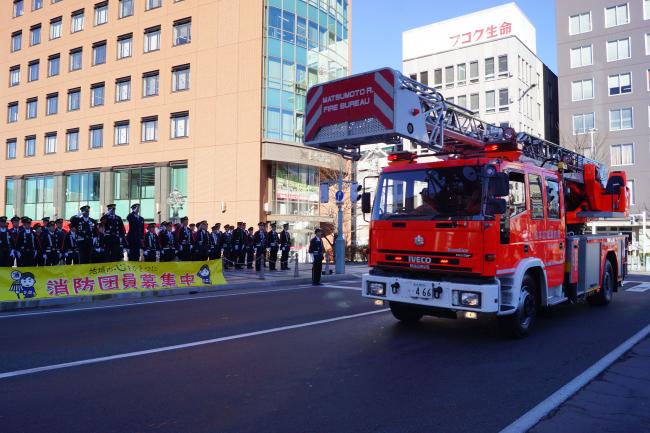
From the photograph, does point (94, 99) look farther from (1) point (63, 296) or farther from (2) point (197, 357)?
(2) point (197, 357)

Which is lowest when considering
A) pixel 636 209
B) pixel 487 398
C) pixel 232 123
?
pixel 487 398

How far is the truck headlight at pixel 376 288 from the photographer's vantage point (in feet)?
25.6

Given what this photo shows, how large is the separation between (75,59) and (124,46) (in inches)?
236

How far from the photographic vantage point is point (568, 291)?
365 inches

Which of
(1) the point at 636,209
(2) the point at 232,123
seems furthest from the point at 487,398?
(1) the point at 636,209

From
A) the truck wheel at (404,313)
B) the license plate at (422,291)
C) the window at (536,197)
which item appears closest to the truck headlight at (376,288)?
the license plate at (422,291)

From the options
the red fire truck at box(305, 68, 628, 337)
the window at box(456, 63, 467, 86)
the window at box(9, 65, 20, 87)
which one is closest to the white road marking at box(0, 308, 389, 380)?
the red fire truck at box(305, 68, 628, 337)

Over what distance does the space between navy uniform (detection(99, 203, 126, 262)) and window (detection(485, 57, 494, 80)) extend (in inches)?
1654

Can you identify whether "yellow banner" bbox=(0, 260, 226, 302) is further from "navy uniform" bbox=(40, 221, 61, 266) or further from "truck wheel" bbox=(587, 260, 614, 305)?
"truck wheel" bbox=(587, 260, 614, 305)

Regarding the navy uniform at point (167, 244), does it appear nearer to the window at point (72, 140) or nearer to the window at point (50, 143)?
the window at point (72, 140)

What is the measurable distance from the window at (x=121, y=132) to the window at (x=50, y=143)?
779 centimetres

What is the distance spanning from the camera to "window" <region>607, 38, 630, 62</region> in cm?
A: 4347

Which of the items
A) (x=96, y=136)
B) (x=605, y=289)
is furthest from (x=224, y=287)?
(x=96, y=136)

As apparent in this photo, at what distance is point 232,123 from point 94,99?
46.8 feet
